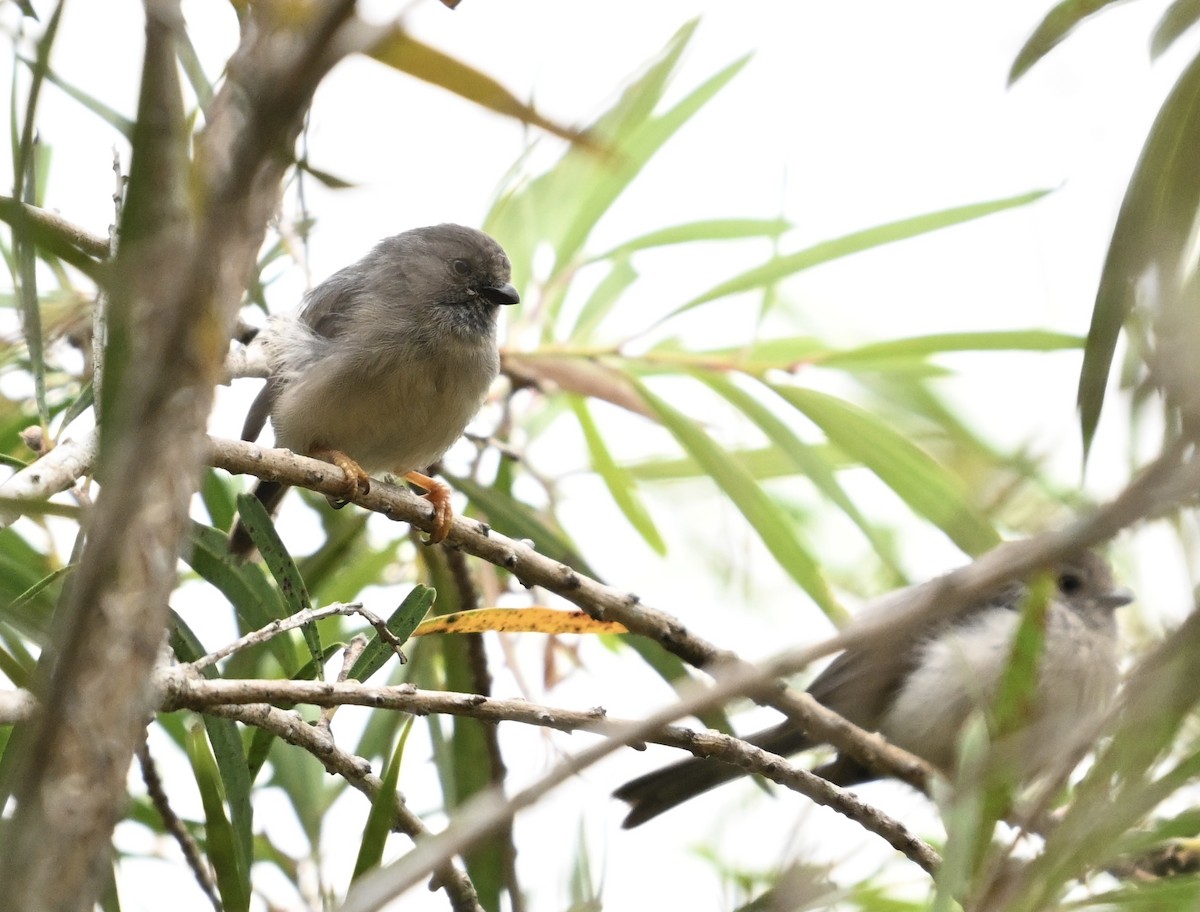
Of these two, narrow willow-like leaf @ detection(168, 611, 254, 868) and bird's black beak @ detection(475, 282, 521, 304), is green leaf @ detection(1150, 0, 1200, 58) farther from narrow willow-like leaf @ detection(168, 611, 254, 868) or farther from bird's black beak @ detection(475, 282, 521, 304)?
bird's black beak @ detection(475, 282, 521, 304)

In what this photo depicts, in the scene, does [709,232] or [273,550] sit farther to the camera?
[709,232]

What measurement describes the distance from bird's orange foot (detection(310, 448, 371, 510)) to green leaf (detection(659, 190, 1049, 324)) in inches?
47.4

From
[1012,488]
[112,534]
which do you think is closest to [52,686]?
[112,534]

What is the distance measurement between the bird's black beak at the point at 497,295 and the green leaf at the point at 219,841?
7.98 feet

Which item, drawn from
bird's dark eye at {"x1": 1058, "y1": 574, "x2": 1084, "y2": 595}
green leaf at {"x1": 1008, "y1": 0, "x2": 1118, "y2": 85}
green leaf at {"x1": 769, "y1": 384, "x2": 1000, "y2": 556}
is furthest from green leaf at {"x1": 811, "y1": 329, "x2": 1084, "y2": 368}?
green leaf at {"x1": 1008, "y1": 0, "x2": 1118, "y2": 85}

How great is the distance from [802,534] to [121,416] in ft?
11.2

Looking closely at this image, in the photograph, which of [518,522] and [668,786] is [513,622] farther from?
[668,786]

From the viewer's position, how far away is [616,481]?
14.0 ft

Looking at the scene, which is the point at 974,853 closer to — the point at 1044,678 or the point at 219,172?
the point at 219,172

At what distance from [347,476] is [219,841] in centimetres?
91

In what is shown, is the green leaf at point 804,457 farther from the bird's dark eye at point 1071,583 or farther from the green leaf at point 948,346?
the bird's dark eye at point 1071,583

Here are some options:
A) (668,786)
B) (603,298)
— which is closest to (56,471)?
(603,298)

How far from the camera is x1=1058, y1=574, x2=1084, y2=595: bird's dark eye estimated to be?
5.48 metres

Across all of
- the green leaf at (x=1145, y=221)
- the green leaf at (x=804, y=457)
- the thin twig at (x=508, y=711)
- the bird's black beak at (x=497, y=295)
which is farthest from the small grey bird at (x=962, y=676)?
the green leaf at (x=1145, y=221)
